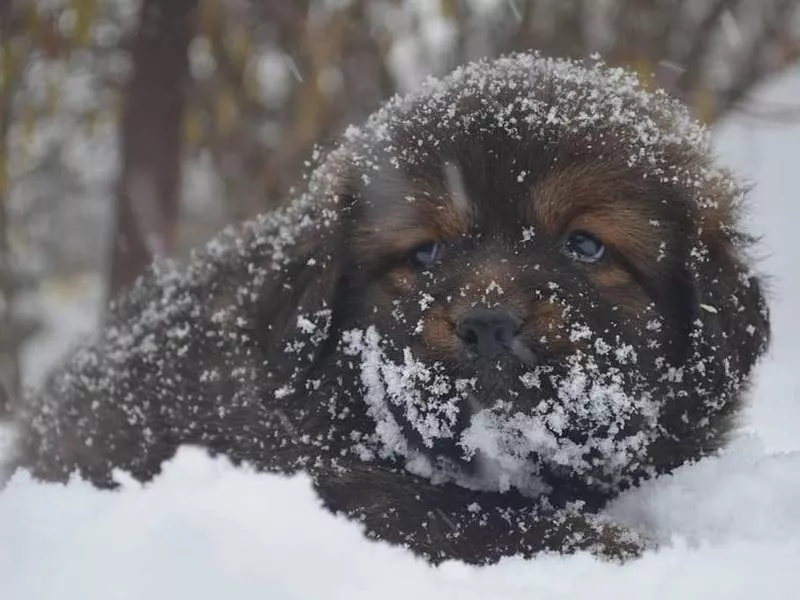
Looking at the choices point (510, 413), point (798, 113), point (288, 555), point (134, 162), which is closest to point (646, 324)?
point (510, 413)

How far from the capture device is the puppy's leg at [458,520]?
102 inches

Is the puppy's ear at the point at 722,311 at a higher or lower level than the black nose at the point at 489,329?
higher

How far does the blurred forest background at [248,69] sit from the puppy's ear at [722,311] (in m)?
3.18

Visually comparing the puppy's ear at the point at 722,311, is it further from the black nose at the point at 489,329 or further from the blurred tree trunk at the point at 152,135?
the blurred tree trunk at the point at 152,135

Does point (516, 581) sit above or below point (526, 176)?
below

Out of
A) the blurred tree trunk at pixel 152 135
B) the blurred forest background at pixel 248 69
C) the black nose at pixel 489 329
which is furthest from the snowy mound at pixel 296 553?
the blurred tree trunk at pixel 152 135

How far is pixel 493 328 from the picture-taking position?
8.27 ft

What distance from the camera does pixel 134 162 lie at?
6590 mm

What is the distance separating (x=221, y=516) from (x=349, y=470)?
66 centimetres

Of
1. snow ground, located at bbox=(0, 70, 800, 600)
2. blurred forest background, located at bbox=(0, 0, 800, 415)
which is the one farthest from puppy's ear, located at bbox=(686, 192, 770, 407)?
blurred forest background, located at bbox=(0, 0, 800, 415)

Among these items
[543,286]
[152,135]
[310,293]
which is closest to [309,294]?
[310,293]

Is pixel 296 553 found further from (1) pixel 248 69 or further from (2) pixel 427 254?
(1) pixel 248 69

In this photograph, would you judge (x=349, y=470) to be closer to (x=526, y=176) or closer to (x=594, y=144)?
(x=526, y=176)

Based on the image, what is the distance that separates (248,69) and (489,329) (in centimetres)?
546
